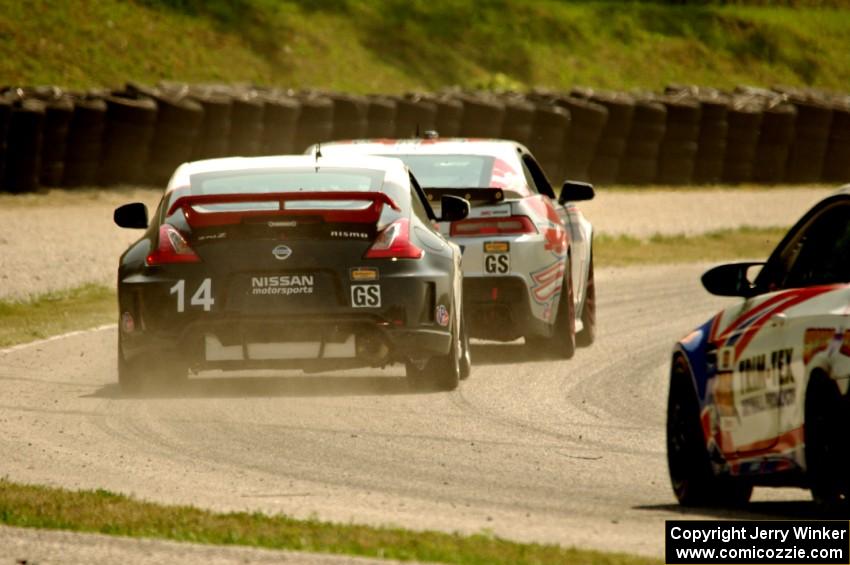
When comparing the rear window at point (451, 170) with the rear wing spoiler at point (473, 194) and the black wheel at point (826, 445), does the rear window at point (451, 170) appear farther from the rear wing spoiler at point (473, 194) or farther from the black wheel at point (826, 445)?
the black wheel at point (826, 445)

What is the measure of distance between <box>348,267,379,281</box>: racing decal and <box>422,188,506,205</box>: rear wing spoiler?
220 cm

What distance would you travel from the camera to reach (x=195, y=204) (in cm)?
1232

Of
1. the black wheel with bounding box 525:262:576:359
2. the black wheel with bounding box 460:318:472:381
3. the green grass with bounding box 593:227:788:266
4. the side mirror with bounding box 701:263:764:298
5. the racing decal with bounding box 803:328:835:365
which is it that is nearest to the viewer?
the racing decal with bounding box 803:328:835:365

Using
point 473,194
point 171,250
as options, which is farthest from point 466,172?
point 171,250

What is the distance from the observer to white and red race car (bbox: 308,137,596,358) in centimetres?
1427

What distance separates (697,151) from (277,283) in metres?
24.6

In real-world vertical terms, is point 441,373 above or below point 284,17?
above

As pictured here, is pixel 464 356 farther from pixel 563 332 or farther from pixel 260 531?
→ pixel 260 531

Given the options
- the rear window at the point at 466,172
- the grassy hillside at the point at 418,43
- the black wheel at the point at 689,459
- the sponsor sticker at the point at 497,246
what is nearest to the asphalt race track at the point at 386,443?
the black wheel at the point at 689,459

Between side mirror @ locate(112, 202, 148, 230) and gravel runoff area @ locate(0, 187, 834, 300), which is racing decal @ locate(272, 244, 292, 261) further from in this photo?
gravel runoff area @ locate(0, 187, 834, 300)

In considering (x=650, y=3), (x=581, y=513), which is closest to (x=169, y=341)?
(x=581, y=513)

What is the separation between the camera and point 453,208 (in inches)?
Answer: 532

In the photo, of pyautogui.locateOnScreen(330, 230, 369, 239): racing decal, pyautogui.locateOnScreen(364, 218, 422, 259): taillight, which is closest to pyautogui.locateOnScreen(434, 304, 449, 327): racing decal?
pyautogui.locateOnScreen(364, 218, 422, 259): taillight

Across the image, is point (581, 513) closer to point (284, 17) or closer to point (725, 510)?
point (725, 510)
